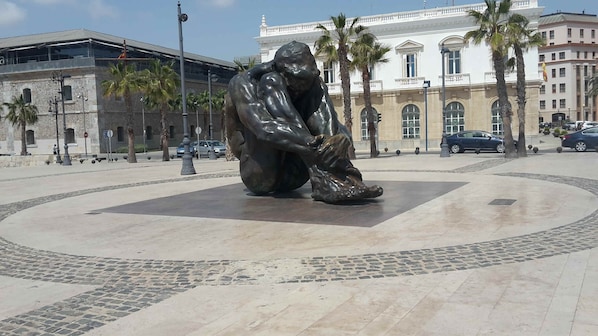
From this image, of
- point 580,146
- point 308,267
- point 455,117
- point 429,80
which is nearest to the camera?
point 308,267

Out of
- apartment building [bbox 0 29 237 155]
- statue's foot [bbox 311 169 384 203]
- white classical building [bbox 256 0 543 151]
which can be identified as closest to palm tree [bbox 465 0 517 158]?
statue's foot [bbox 311 169 384 203]

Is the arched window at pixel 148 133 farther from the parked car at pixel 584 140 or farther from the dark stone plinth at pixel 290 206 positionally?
the dark stone plinth at pixel 290 206

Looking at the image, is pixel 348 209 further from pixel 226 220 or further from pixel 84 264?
pixel 84 264

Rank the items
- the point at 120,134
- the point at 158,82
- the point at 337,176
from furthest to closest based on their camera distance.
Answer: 1. the point at 120,134
2. the point at 158,82
3. the point at 337,176

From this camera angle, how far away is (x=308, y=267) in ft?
21.0

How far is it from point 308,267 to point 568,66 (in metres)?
103

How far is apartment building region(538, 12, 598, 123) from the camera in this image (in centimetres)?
9694

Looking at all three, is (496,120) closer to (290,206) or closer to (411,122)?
(411,122)

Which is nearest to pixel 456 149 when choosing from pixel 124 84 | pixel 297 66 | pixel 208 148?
pixel 208 148

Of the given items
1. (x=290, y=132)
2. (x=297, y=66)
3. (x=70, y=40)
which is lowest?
(x=290, y=132)

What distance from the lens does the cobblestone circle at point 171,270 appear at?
16.5 ft

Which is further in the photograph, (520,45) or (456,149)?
(456,149)

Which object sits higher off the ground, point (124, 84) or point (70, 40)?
point (70, 40)

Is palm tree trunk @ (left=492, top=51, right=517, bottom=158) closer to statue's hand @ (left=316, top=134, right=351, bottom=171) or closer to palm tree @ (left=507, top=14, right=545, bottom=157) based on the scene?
palm tree @ (left=507, top=14, right=545, bottom=157)
